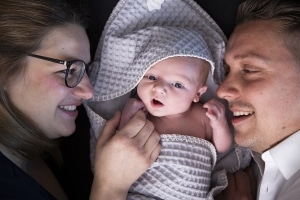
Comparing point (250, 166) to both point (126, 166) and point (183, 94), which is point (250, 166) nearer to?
point (183, 94)

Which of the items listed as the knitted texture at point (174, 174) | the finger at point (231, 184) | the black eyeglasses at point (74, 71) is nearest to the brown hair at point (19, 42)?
the black eyeglasses at point (74, 71)

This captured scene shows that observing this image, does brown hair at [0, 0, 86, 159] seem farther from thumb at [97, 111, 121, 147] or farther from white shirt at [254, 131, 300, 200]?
white shirt at [254, 131, 300, 200]

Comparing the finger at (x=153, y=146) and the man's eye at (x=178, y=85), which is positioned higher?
the man's eye at (x=178, y=85)

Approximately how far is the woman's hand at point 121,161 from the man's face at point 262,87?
14.2 inches

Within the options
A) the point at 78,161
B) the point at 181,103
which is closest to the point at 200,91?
the point at 181,103

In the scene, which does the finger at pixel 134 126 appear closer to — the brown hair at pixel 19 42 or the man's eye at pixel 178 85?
the man's eye at pixel 178 85

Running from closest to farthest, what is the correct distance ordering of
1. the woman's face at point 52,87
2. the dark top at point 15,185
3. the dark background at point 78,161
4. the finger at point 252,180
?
the dark top at point 15,185 → the woman's face at point 52,87 → the finger at point 252,180 → the dark background at point 78,161

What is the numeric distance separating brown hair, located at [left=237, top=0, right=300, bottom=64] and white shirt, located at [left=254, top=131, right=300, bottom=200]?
31 cm

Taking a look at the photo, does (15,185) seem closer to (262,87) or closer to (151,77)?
(151,77)

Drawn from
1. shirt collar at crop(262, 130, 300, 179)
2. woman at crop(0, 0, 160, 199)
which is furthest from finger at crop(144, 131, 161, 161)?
shirt collar at crop(262, 130, 300, 179)

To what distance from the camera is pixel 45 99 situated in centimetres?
155

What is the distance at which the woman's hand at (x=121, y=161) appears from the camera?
154cm

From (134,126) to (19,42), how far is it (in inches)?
20.6

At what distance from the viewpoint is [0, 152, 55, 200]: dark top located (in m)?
1.39
